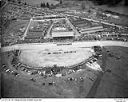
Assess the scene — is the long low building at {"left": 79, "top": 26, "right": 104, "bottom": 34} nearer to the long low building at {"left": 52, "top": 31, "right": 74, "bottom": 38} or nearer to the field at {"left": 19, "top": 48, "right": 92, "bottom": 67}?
the long low building at {"left": 52, "top": 31, "right": 74, "bottom": 38}

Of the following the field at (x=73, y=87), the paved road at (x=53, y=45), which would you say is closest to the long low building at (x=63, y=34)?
the paved road at (x=53, y=45)

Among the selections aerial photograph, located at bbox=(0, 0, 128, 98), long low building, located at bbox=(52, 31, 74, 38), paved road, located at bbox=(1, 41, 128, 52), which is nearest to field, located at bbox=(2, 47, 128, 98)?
aerial photograph, located at bbox=(0, 0, 128, 98)

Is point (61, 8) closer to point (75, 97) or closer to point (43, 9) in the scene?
point (43, 9)

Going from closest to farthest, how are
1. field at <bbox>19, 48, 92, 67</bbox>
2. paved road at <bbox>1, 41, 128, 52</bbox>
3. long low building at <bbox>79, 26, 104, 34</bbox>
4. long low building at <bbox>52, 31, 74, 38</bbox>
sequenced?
1. field at <bbox>19, 48, 92, 67</bbox>
2. paved road at <bbox>1, 41, 128, 52</bbox>
3. long low building at <bbox>52, 31, 74, 38</bbox>
4. long low building at <bbox>79, 26, 104, 34</bbox>

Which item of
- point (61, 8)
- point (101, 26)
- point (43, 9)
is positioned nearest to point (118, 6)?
point (101, 26)

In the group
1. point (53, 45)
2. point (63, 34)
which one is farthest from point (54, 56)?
point (63, 34)

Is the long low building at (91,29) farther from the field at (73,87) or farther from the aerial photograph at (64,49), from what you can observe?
the field at (73,87)

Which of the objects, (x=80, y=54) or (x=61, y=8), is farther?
(x=61, y=8)

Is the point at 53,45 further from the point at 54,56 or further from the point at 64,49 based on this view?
the point at 54,56
